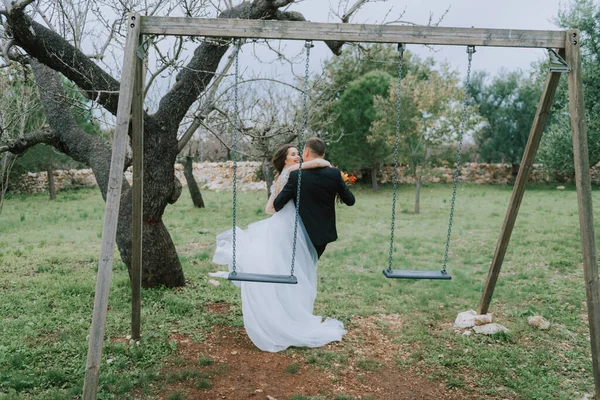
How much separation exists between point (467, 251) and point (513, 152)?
17.5 metres

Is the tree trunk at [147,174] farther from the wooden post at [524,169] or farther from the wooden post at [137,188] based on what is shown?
the wooden post at [524,169]

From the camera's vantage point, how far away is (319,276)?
7.67 m

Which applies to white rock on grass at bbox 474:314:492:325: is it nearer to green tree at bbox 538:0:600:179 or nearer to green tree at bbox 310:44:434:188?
green tree at bbox 538:0:600:179

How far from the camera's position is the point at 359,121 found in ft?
66.5

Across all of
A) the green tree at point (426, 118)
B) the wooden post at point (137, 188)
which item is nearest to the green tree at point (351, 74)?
the green tree at point (426, 118)

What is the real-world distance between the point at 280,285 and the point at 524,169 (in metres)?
2.72

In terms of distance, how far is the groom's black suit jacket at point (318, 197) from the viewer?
14.9 ft

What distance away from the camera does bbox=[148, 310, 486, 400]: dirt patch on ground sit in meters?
4.01

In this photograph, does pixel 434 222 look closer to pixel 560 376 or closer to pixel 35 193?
pixel 560 376

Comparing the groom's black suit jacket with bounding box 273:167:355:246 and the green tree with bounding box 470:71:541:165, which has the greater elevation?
the green tree with bounding box 470:71:541:165

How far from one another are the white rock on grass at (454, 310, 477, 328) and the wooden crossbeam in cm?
312

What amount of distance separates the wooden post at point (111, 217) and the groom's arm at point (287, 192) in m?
1.52

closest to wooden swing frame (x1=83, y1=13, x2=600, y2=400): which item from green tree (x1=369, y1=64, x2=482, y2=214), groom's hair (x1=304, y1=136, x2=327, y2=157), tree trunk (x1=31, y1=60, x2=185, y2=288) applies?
groom's hair (x1=304, y1=136, x2=327, y2=157)

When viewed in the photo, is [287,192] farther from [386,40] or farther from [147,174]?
[147,174]
